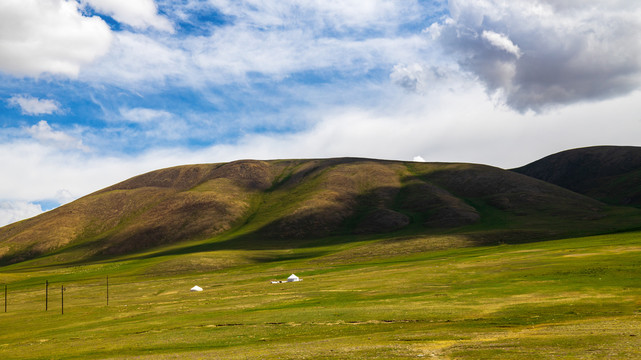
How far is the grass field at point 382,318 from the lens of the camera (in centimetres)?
2616

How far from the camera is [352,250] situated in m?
152

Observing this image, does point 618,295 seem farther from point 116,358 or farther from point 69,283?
point 69,283

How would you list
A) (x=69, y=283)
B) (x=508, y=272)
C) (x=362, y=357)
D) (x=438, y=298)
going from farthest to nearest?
(x=69, y=283) < (x=508, y=272) < (x=438, y=298) < (x=362, y=357)

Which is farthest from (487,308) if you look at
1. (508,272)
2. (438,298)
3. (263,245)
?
(263,245)

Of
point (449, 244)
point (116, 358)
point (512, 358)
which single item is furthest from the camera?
point (449, 244)

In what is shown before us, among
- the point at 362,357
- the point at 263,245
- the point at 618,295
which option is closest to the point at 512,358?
the point at 362,357

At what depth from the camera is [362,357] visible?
24.1m

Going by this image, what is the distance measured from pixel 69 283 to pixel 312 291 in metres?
93.9

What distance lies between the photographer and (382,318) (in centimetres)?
4100

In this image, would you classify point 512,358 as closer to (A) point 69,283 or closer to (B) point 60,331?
(B) point 60,331

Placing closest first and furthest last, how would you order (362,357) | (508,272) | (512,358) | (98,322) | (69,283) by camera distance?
(512,358) < (362,357) < (98,322) < (508,272) < (69,283)

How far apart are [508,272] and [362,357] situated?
4914cm

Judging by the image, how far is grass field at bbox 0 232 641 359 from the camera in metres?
26.2

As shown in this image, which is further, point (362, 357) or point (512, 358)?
point (362, 357)
